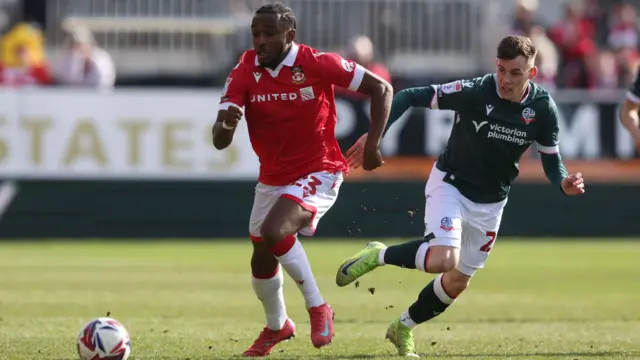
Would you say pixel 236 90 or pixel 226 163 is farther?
pixel 226 163

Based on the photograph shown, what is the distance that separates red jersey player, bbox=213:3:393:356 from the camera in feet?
27.1

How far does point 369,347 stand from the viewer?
29.3 feet

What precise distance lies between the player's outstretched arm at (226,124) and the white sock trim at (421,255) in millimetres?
1430

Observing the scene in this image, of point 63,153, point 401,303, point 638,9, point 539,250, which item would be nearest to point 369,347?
point 401,303

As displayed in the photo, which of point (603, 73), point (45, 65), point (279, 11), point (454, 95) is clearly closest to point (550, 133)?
point (454, 95)

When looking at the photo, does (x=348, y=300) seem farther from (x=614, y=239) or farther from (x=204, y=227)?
(x=614, y=239)

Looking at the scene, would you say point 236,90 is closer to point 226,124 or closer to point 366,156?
point 226,124

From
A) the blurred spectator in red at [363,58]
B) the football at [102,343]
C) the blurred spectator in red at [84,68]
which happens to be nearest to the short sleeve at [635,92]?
the football at [102,343]

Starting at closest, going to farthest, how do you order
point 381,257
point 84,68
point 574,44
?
point 381,257 → point 84,68 → point 574,44

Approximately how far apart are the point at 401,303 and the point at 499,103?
4.04m

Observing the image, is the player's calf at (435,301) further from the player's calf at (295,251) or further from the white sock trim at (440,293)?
the player's calf at (295,251)

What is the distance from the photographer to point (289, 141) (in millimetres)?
8578

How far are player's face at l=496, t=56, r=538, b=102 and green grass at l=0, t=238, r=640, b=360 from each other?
171cm

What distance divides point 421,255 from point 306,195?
84 centimetres
